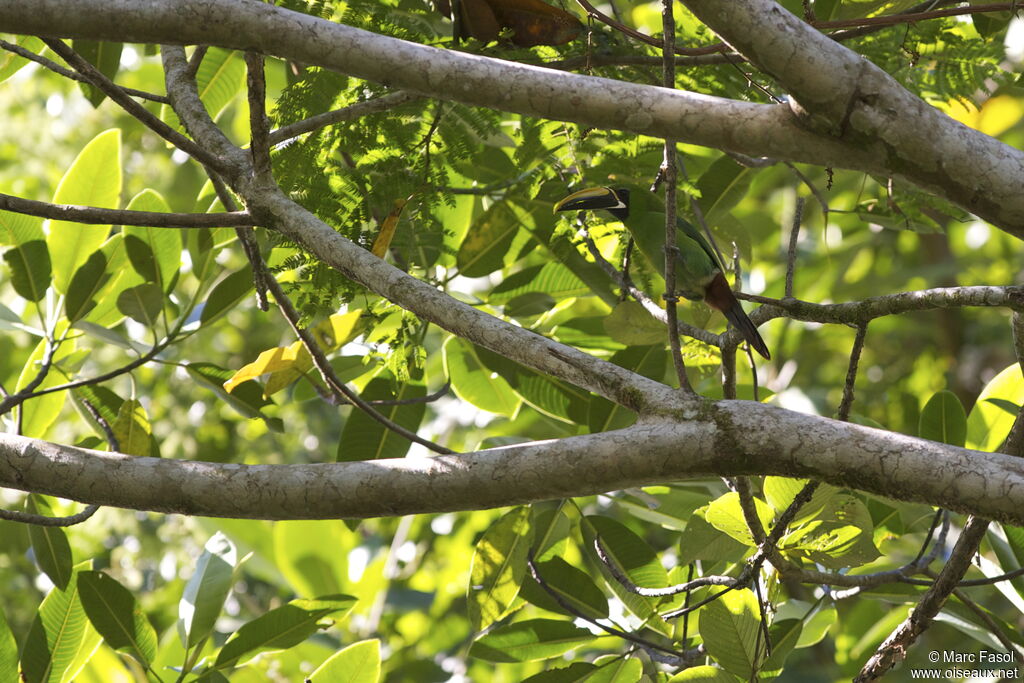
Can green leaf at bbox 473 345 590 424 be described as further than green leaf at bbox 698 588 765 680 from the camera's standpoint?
Yes

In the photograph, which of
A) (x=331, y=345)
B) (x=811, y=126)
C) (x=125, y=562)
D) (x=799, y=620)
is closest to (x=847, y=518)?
(x=799, y=620)

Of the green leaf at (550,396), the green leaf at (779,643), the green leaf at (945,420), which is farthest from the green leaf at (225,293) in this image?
the green leaf at (945,420)

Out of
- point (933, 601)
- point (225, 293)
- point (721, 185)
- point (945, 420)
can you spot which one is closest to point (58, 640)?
point (225, 293)

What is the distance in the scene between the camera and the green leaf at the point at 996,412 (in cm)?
230

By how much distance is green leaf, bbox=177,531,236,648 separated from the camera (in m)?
2.37

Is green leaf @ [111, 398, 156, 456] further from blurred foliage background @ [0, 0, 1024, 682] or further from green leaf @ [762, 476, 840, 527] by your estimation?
green leaf @ [762, 476, 840, 527]

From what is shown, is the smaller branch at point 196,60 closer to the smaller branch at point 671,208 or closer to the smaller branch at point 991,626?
the smaller branch at point 671,208

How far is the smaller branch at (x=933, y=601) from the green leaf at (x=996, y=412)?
0.59m

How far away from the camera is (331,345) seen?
2.45 m

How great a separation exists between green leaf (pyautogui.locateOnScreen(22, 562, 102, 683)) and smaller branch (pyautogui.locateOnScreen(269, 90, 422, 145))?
1249 mm

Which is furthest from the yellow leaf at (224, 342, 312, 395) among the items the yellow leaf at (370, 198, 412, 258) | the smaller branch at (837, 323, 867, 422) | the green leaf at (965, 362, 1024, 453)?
the green leaf at (965, 362, 1024, 453)

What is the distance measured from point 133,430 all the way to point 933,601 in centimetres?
191

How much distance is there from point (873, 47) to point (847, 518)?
3.85 ft

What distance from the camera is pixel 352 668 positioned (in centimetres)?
216
